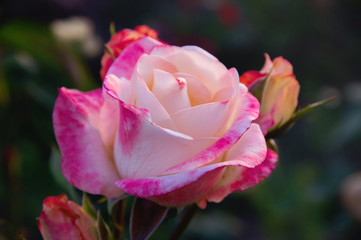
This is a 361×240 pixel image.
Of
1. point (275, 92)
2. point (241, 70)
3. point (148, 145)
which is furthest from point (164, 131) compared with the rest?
point (241, 70)

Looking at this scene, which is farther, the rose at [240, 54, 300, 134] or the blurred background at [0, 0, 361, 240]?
the blurred background at [0, 0, 361, 240]

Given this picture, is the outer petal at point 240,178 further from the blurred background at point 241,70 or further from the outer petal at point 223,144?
the blurred background at point 241,70

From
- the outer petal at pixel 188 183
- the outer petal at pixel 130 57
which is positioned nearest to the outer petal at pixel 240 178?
the outer petal at pixel 188 183

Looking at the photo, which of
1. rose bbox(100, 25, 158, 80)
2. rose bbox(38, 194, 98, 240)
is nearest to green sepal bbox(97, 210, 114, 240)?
rose bbox(38, 194, 98, 240)

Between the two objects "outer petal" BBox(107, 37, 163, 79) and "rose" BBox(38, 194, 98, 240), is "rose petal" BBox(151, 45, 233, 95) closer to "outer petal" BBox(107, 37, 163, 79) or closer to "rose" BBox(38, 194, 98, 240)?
"outer petal" BBox(107, 37, 163, 79)

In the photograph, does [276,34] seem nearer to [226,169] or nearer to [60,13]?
[60,13]

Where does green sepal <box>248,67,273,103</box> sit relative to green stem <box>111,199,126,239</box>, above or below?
above

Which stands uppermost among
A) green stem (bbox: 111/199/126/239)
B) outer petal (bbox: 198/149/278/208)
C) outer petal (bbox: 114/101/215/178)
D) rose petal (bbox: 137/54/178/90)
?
rose petal (bbox: 137/54/178/90)
